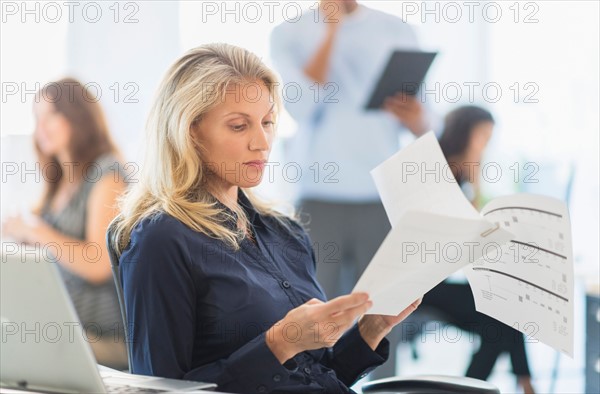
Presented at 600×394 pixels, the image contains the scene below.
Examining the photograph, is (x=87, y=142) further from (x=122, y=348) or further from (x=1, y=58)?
(x=1, y=58)

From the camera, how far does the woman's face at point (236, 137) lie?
1.56 metres

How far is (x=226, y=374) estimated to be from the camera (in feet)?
4.52

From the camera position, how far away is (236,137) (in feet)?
5.14

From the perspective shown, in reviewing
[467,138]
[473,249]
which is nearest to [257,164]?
[473,249]

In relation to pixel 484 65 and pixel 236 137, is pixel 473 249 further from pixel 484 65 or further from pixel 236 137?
pixel 484 65

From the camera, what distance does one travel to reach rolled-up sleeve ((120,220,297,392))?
138 cm

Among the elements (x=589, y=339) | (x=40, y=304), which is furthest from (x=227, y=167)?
(x=589, y=339)

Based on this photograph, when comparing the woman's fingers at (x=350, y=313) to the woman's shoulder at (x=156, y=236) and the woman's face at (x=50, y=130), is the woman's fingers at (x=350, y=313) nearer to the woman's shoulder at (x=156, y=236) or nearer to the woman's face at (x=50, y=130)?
the woman's shoulder at (x=156, y=236)

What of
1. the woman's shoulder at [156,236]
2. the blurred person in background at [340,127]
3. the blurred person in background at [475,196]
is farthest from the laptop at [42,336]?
the blurred person in background at [475,196]

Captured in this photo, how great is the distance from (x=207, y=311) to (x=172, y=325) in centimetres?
7

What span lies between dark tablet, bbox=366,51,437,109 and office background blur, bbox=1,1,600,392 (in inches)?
21.2

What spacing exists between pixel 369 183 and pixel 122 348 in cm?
100

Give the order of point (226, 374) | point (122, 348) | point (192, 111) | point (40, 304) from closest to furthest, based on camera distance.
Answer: point (40, 304) → point (226, 374) → point (192, 111) → point (122, 348)

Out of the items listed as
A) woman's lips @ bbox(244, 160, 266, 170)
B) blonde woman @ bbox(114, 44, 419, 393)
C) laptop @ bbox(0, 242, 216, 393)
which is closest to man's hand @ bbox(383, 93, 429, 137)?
blonde woman @ bbox(114, 44, 419, 393)
